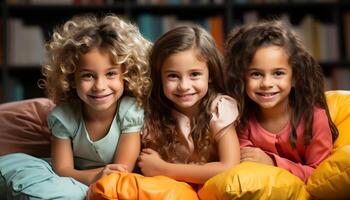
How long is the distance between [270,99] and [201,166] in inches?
11.1

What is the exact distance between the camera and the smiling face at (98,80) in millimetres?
1533

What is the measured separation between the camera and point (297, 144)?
1590 millimetres

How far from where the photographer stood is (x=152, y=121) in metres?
1.61

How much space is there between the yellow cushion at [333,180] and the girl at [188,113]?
0.91 feet

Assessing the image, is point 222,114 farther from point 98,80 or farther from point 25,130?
point 25,130

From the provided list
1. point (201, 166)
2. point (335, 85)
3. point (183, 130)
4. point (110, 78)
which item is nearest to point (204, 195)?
point (201, 166)

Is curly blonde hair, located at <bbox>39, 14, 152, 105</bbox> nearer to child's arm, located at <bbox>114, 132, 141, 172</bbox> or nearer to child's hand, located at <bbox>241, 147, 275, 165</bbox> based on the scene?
child's arm, located at <bbox>114, 132, 141, 172</bbox>

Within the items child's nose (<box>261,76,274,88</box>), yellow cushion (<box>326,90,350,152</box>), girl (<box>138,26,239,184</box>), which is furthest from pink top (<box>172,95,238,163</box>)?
yellow cushion (<box>326,90,350,152</box>)

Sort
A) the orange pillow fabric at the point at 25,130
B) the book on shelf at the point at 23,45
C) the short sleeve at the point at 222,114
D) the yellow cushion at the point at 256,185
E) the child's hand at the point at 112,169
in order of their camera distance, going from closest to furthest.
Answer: the yellow cushion at the point at 256,185
the child's hand at the point at 112,169
the short sleeve at the point at 222,114
the orange pillow fabric at the point at 25,130
the book on shelf at the point at 23,45

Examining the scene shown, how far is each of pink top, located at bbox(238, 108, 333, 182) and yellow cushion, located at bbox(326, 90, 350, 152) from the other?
0.14 feet

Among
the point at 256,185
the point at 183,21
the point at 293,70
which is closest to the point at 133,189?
the point at 256,185

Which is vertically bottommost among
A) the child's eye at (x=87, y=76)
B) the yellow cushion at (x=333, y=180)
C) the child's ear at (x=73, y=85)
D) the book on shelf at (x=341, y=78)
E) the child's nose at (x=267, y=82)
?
the yellow cushion at (x=333, y=180)

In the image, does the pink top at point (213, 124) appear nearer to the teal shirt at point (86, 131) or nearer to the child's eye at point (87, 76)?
the teal shirt at point (86, 131)

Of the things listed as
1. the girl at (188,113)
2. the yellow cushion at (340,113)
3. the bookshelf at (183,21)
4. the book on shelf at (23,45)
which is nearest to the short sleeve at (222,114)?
the girl at (188,113)
